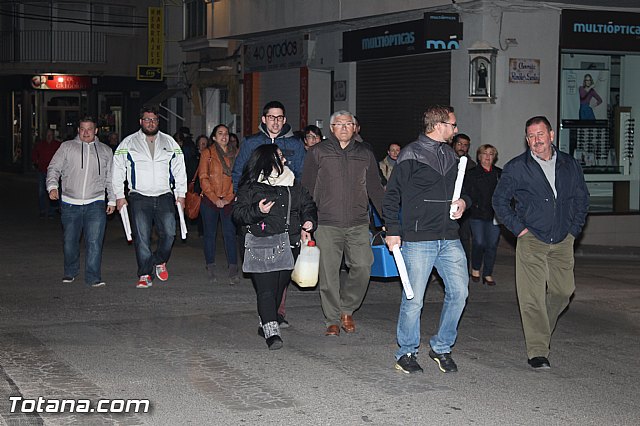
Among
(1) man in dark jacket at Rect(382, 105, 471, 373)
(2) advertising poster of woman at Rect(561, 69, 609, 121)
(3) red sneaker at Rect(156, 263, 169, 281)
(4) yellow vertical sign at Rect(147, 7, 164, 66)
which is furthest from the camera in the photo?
(4) yellow vertical sign at Rect(147, 7, 164, 66)

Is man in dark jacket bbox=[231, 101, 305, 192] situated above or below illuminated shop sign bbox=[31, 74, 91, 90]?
below

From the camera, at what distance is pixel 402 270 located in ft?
26.2

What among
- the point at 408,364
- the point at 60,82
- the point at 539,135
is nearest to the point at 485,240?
the point at 539,135

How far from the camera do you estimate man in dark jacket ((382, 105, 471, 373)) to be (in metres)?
8.08

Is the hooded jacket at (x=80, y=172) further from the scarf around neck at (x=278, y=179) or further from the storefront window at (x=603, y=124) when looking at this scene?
the storefront window at (x=603, y=124)

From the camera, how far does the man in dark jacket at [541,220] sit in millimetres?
8305

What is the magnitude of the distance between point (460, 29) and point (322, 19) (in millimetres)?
4584

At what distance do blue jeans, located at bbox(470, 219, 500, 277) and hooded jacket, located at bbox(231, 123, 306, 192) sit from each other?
3277mm

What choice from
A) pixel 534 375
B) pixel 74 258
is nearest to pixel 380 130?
pixel 74 258

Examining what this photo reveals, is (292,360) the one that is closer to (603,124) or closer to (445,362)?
(445,362)

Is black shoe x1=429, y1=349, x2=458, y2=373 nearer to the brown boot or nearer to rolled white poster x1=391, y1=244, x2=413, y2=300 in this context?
rolled white poster x1=391, y1=244, x2=413, y2=300

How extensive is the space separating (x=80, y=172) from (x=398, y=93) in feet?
33.0

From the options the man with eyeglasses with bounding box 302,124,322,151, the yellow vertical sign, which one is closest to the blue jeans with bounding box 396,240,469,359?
the man with eyeglasses with bounding box 302,124,322,151

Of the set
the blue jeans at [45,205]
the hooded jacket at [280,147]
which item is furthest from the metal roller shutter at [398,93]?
the hooded jacket at [280,147]
